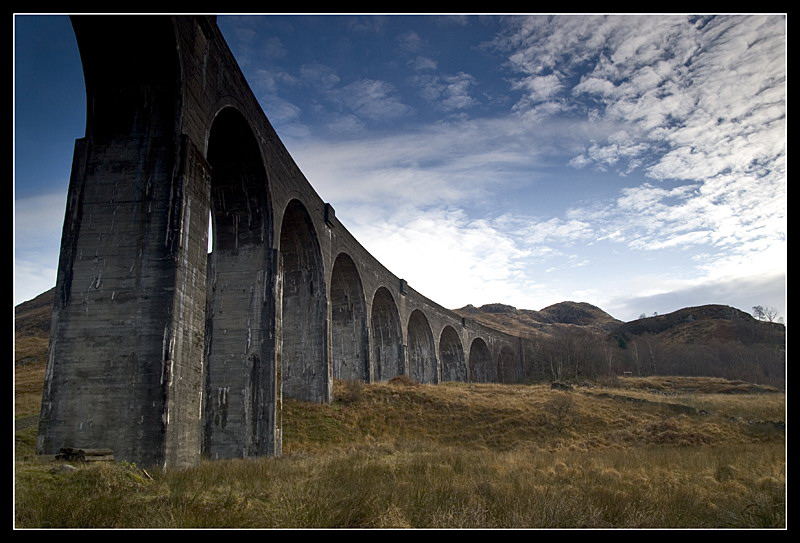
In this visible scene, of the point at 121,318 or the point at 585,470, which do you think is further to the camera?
the point at 585,470

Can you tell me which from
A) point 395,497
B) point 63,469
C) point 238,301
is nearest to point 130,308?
point 63,469

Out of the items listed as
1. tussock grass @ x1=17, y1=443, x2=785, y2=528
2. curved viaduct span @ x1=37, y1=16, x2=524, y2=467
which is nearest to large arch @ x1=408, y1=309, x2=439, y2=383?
curved viaduct span @ x1=37, y1=16, x2=524, y2=467

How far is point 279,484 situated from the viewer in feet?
23.0

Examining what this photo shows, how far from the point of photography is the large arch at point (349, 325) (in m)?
24.8

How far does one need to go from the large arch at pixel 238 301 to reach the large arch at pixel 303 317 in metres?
4.20

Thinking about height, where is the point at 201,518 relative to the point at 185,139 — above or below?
below

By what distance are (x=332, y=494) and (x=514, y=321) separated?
113m

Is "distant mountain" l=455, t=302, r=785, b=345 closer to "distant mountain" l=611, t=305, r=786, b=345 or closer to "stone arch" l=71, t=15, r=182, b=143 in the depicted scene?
"distant mountain" l=611, t=305, r=786, b=345

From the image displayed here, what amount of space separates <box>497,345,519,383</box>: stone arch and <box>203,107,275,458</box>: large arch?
45.7 metres

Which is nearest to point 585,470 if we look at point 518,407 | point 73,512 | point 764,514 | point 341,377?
point 764,514

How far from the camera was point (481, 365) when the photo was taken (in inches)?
2158

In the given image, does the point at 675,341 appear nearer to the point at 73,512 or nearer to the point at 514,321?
the point at 514,321

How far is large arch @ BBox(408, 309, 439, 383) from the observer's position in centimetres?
3859

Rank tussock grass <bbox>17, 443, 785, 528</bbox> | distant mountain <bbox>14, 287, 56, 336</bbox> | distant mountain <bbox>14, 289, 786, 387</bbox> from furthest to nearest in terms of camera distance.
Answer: distant mountain <bbox>14, 289, 786, 387</bbox> < distant mountain <bbox>14, 287, 56, 336</bbox> < tussock grass <bbox>17, 443, 785, 528</bbox>
